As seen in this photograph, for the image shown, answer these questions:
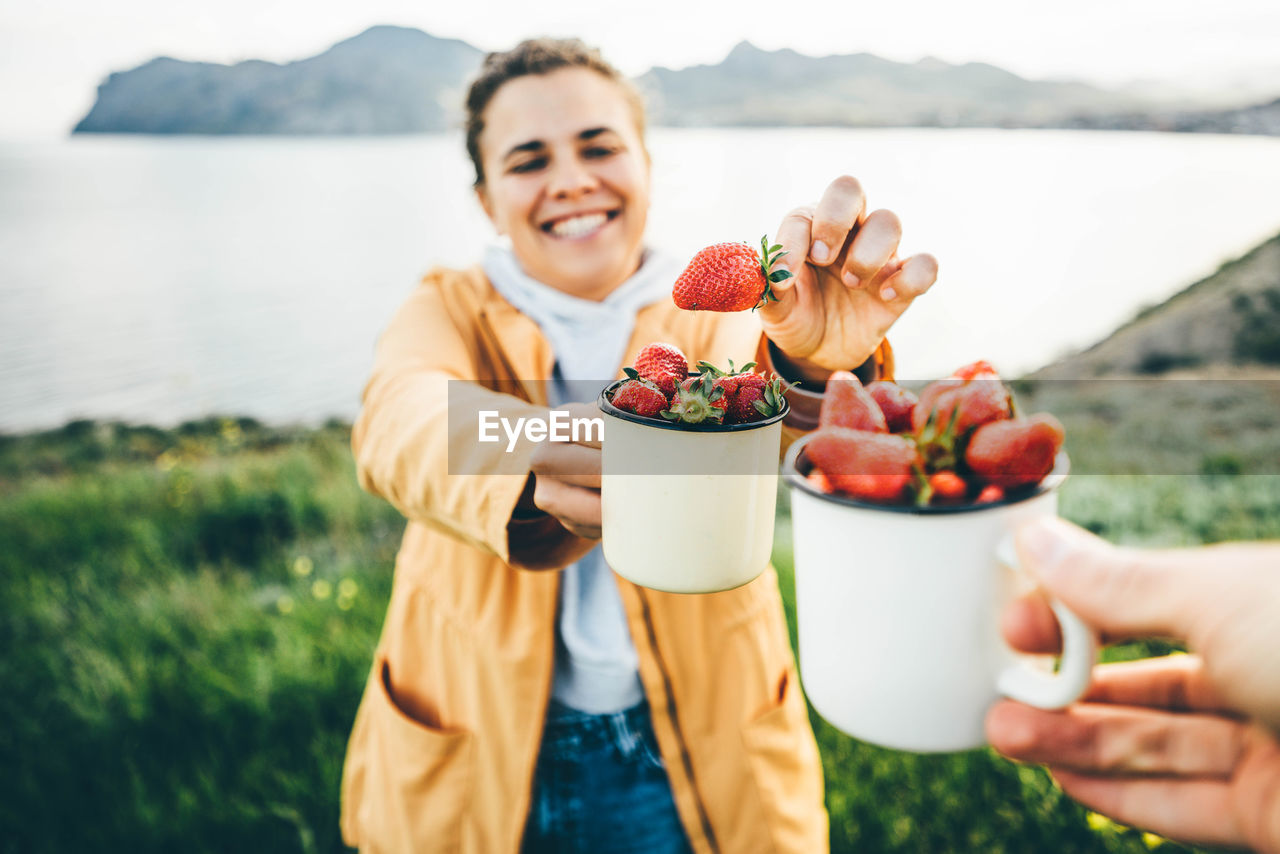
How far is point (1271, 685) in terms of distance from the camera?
0.70m

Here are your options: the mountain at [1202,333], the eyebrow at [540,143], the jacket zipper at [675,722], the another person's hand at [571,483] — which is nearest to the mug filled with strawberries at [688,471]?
the another person's hand at [571,483]

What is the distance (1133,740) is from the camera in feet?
2.94

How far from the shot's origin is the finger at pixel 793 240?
113 centimetres

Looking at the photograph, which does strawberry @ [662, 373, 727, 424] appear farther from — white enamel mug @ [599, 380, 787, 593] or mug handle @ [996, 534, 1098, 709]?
mug handle @ [996, 534, 1098, 709]

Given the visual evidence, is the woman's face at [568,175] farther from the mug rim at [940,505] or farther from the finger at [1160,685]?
the finger at [1160,685]

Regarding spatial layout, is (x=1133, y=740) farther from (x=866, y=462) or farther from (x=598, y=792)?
(x=598, y=792)

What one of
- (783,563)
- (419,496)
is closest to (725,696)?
(419,496)

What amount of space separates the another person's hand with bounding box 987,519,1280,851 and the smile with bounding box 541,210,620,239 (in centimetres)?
143

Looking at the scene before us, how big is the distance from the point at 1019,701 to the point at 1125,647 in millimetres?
2288

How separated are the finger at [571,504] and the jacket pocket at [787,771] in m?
0.80

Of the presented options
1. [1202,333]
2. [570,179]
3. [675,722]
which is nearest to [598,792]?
[675,722]

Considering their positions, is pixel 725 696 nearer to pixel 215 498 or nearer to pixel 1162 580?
pixel 1162 580

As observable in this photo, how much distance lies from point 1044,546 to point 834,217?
1.93 feet

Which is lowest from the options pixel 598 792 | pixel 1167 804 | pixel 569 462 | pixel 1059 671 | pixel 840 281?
pixel 598 792
